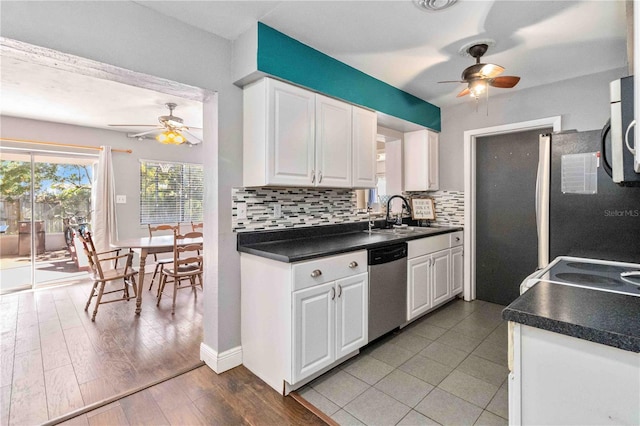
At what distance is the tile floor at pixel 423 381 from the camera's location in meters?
1.75

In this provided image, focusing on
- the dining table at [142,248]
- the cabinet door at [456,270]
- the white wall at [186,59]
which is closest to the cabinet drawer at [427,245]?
the cabinet door at [456,270]

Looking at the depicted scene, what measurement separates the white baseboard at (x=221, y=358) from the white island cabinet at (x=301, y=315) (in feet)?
0.20

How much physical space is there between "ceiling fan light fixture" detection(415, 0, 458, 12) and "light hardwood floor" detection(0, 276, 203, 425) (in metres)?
2.83

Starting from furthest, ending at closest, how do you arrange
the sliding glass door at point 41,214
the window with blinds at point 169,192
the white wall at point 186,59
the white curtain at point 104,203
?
1. the window with blinds at point 169,192
2. the white curtain at point 104,203
3. the sliding glass door at point 41,214
4. the white wall at point 186,59

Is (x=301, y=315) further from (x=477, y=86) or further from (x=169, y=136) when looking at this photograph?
(x=169, y=136)

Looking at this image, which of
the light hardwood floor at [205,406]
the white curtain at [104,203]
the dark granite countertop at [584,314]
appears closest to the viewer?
the dark granite countertop at [584,314]

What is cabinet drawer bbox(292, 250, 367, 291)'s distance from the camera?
6.14 feet

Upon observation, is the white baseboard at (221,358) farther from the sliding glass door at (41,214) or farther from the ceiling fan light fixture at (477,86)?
the sliding glass door at (41,214)

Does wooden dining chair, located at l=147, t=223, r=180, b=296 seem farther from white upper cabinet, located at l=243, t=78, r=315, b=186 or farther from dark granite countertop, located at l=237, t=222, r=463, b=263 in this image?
white upper cabinet, located at l=243, t=78, r=315, b=186

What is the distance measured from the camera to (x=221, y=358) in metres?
2.18

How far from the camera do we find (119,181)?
16.6 feet

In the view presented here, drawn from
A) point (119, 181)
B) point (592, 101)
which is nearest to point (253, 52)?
point (592, 101)

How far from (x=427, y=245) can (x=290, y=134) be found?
5.67 feet

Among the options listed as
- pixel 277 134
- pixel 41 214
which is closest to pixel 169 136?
pixel 277 134
